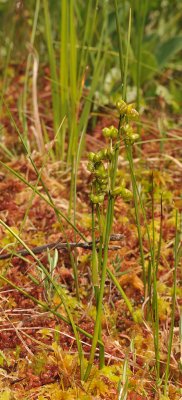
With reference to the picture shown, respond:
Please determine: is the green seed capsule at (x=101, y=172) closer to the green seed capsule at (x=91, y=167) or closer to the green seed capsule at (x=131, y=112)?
the green seed capsule at (x=91, y=167)

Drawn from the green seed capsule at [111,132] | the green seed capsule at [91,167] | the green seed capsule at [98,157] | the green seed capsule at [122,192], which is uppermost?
the green seed capsule at [111,132]

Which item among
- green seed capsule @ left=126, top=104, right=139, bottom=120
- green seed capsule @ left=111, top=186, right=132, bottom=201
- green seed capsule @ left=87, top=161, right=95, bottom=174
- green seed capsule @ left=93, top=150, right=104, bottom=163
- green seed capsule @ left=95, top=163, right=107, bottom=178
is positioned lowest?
green seed capsule @ left=111, top=186, right=132, bottom=201

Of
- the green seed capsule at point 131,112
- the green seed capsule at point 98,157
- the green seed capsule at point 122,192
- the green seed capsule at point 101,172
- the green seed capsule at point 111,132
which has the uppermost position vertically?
the green seed capsule at point 131,112

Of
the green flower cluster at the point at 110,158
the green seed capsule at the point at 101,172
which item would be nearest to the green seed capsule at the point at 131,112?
the green flower cluster at the point at 110,158

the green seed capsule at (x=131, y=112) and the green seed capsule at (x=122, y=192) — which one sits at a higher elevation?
the green seed capsule at (x=131, y=112)

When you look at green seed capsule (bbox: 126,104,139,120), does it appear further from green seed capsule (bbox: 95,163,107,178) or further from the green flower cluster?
green seed capsule (bbox: 95,163,107,178)

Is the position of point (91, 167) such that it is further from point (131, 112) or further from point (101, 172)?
point (131, 112)

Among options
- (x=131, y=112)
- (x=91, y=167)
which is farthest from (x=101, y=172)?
(x=131, y=112)

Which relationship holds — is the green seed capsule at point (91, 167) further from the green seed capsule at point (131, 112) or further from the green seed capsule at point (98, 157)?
the green seed capsule at point (131, 112)

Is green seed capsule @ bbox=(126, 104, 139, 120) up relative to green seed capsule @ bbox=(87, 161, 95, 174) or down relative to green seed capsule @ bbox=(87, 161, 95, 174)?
up

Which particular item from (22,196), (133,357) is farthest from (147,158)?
(133,357)

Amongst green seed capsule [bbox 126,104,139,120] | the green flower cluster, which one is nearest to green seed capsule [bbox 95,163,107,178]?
the green flower cluster

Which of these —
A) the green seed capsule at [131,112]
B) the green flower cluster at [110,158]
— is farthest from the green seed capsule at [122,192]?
the green seed capsule at [131,112]

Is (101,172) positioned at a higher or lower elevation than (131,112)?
lower
